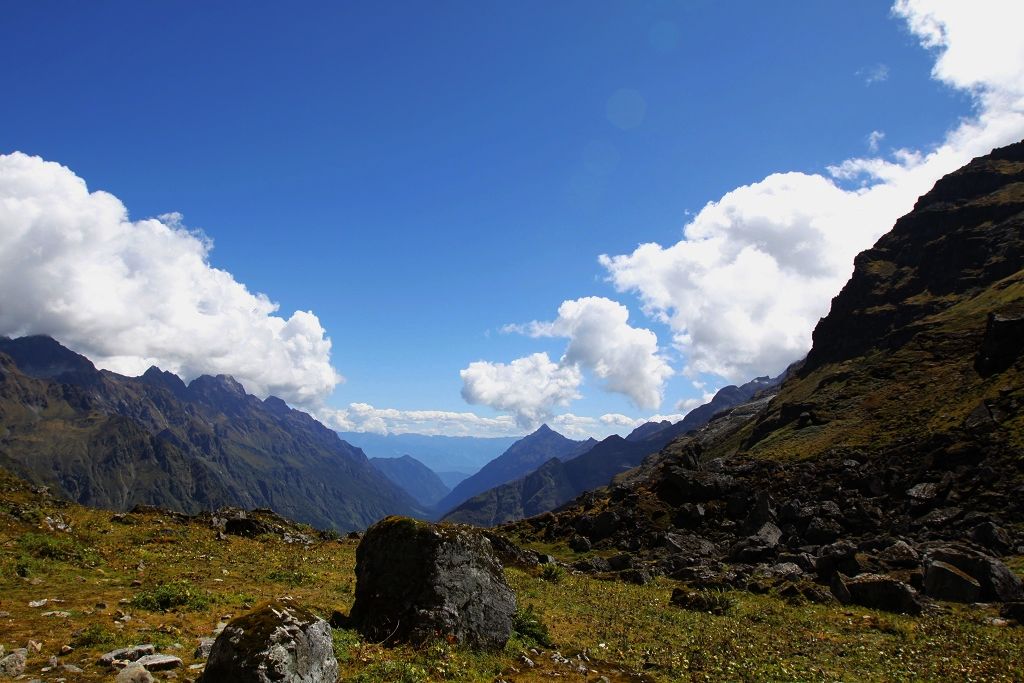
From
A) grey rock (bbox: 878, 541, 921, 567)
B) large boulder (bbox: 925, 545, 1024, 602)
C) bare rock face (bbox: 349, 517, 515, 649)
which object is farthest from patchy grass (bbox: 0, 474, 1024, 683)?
grey rock (bbox: 878, 541, 921, 567)

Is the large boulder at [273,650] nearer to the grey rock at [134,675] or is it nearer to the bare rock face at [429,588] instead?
the grey rock at [134,675]

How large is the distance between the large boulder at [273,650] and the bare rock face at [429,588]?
454 centimetres

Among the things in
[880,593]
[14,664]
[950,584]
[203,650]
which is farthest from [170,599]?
[950,584]

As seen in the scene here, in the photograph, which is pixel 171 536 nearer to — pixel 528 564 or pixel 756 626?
pixel 528 564

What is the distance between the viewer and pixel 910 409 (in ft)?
298

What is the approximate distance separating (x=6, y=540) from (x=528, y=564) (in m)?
28.5

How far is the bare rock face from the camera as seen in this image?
16.5m

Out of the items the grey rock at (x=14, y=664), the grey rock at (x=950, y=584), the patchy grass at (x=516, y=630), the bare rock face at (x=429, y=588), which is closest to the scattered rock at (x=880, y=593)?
the patchy grass at (x=516, y=630)

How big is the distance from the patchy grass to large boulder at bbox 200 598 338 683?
158 cm

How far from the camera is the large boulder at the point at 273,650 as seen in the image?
1056cm

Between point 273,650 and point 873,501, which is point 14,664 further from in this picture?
point 873,501

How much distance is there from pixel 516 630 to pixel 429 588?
4.34 m

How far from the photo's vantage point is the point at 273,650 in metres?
10.8

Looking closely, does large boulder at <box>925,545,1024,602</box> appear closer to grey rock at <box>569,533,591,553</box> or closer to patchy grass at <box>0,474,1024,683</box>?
patchy grass at <box>0,474,1024,683</box>
